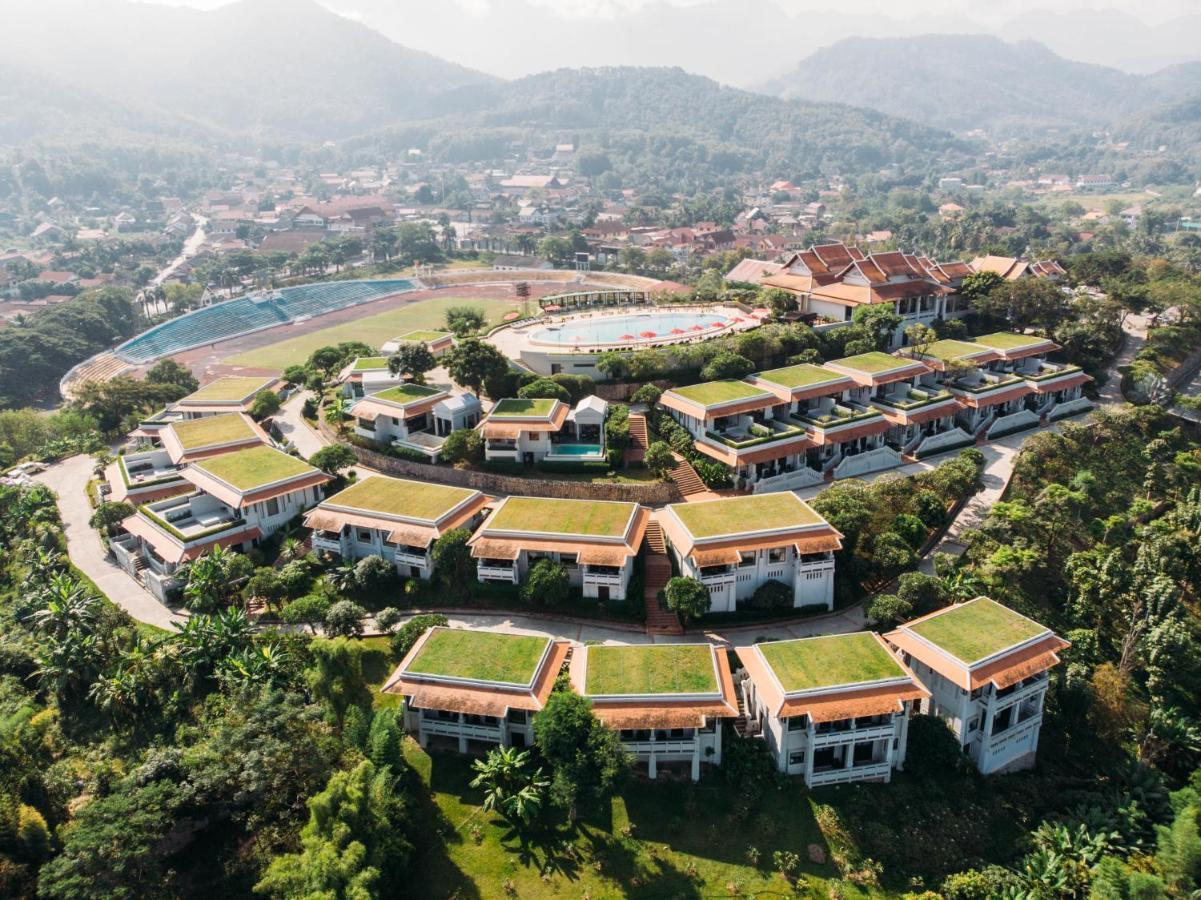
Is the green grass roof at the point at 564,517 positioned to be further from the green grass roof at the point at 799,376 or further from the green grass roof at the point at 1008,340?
the green grass roof at the point at 1008,340

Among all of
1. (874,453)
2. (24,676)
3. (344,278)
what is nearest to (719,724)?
(874,453)

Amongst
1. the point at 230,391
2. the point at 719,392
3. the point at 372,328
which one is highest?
the point at 719,392

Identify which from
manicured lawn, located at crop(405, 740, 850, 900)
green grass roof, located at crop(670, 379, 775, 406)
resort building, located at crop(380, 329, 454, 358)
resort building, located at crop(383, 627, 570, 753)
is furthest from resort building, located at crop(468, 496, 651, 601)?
resort building, located at crop(380, 329, 454, 358)

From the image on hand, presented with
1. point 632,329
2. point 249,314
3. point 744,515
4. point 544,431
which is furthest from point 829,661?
point 249,314

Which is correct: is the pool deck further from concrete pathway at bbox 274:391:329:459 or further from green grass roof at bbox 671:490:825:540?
green grass roof at bbox 671:490:825:540

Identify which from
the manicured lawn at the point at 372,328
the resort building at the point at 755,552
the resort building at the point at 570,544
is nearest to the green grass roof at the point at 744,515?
the resort building at the point at 755,552

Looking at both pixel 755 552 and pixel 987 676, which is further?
pixel 755 552

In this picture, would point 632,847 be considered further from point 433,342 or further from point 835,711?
point 433,342
